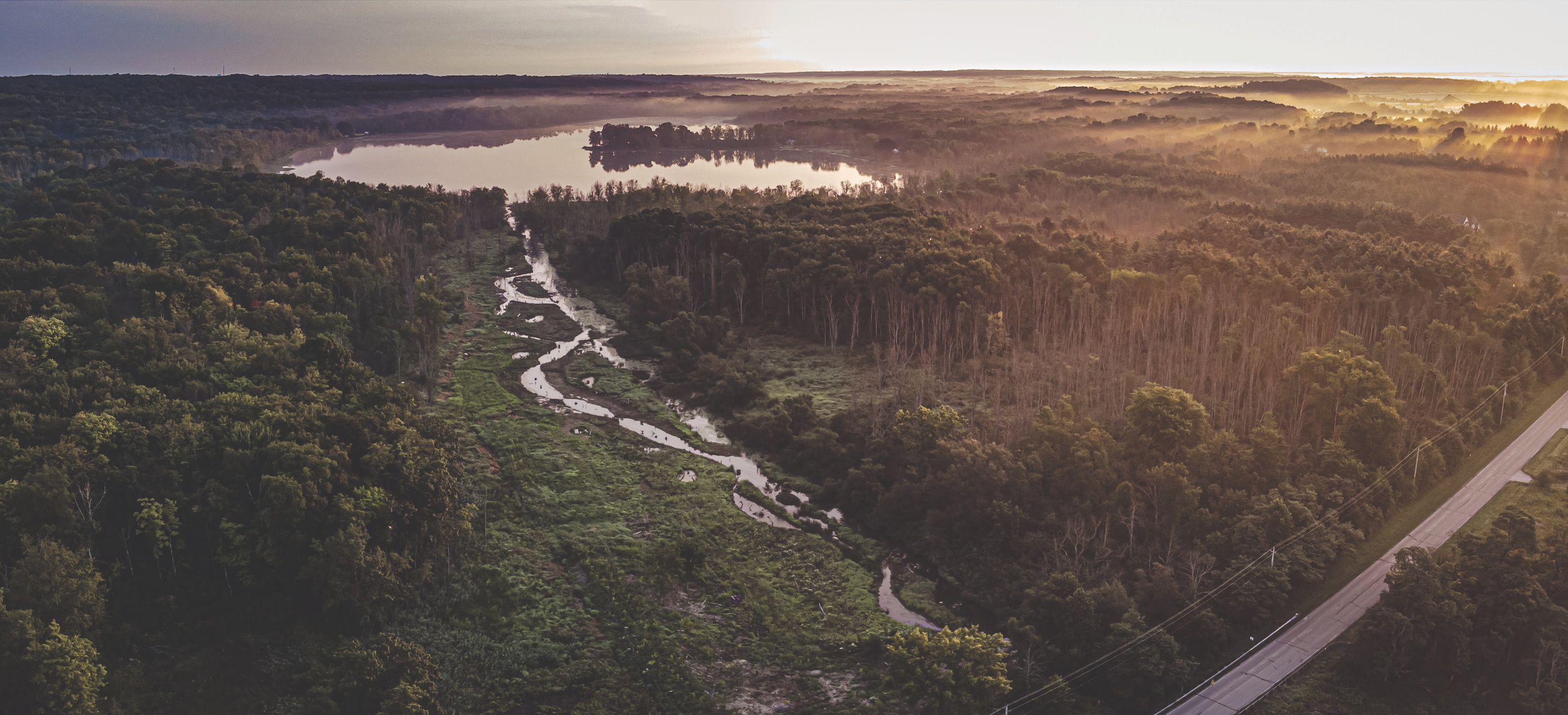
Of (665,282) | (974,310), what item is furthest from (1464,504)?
(665,282)

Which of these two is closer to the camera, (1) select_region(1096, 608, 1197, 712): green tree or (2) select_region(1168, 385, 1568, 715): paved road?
(1) select_region(1096, 608, 1197, 712): green tree

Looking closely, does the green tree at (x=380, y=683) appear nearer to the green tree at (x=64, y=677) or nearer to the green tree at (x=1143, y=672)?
the green tree at (x=64, y=677)

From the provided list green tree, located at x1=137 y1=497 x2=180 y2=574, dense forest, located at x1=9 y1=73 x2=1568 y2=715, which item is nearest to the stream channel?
dense forest, located at x1=9 y1=73 x2=1568 y2=715

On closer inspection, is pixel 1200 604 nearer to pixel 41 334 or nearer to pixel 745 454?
pixel 745 454

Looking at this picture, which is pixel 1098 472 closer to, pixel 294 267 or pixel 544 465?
pixel 544 465

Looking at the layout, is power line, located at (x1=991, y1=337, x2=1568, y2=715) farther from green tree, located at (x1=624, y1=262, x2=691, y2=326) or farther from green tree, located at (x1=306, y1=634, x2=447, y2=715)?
green tree, located at (x1=624, y1=262, x2=691, y2=326)

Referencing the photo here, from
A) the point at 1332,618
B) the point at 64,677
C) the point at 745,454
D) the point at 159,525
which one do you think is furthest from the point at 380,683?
the point at 1332,618
